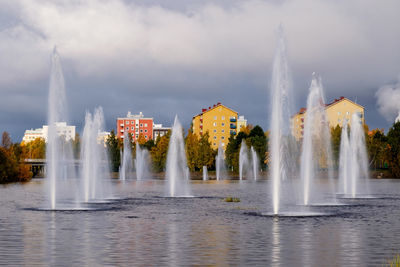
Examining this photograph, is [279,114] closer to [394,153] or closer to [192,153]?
[394,153]

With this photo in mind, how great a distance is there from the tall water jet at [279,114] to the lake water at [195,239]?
7.67 ft

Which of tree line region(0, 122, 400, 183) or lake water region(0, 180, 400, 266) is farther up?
tree line region(0, 122, 400, 183)

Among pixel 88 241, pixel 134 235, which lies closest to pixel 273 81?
pixel 134 235

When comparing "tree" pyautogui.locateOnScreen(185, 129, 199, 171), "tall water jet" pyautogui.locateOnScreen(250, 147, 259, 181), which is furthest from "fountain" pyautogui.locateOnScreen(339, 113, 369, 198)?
"tree" pyautogui.locateOnScreen(185, 129, 199, 171)

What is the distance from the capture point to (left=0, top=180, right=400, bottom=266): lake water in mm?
16016

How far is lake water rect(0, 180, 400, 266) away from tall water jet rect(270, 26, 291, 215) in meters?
2.34

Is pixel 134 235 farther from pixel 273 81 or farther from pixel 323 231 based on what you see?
pixel 273 81

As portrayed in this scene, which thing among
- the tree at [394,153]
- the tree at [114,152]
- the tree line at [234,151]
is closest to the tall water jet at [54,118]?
the tree line at [234,151]

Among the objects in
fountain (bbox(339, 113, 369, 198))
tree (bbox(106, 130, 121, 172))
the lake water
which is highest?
tree (bbox(106, 130, 121, 172))

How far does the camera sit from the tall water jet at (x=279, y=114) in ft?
97.8

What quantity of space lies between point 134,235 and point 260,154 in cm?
11033

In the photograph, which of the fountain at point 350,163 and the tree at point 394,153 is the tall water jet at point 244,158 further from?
the fountain at point 350,163

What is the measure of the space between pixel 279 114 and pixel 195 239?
11.9 metres

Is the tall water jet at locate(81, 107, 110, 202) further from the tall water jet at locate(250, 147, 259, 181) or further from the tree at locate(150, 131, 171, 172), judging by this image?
the tree at locate(150, 131, 171, 172)
